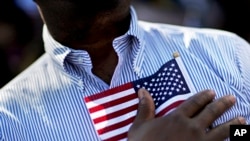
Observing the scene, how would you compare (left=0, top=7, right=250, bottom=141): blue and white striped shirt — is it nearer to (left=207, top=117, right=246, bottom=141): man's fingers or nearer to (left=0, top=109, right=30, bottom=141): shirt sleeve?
(left=0, top=109, right=30, bottom=141): shirt sleeve

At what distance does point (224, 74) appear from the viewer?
6.11 feet

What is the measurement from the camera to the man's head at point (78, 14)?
1.87 meters

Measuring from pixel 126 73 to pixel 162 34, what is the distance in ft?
0.68

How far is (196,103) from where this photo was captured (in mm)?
1675

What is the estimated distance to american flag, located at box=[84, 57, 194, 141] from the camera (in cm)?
179

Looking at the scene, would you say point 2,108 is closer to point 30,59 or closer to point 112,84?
point 112,84

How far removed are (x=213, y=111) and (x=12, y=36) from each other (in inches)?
116

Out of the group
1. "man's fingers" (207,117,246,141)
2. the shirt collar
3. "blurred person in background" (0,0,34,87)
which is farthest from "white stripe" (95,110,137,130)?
"blurred person in background" (0,0,34,87)

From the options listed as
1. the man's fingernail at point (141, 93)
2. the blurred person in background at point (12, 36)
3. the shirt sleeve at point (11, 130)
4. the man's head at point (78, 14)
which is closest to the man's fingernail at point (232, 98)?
the man's fingernail at point (141, 93)

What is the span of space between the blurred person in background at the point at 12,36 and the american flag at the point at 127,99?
2.54m

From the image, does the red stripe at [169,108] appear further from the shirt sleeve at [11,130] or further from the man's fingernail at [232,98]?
the shirt sleeve at [11,130]

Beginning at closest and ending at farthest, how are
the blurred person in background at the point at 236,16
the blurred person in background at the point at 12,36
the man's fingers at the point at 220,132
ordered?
the man's fingers at the point at 220,132, the blurred person in background at the point at 12,36, the blurred person in background at the point at 236,16

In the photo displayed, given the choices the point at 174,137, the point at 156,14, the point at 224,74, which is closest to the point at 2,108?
the point at 174,137

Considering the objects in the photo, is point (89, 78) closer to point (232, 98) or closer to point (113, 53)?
point (113, 53)
